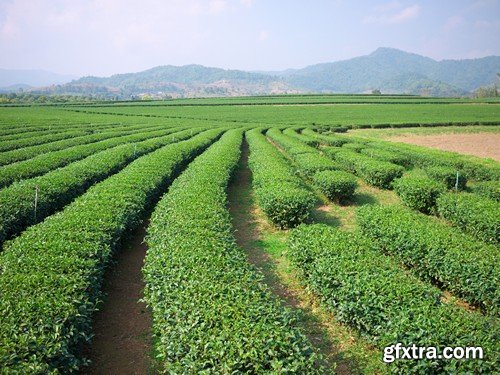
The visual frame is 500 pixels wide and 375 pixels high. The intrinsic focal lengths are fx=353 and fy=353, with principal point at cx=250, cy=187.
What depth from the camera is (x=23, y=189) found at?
12695mm

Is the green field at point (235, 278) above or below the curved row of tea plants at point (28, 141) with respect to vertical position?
below

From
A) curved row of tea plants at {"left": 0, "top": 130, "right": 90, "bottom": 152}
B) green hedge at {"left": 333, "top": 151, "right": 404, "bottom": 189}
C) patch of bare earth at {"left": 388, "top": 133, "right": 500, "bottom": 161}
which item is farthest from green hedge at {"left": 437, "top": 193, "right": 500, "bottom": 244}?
curved row of tea plants at {"left": 0, "top": 130, "right": 90, "bottom": 152}

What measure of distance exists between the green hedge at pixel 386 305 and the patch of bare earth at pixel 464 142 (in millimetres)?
31375

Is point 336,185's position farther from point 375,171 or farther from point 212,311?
point 212,311

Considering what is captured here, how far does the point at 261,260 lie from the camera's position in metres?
11.4

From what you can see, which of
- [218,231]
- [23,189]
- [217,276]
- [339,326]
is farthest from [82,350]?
[23,189]

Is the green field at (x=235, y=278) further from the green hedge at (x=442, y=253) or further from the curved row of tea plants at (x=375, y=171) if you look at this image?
the curved row of tea plants at (x=375, y=171)

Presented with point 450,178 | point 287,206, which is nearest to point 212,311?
point 287,206

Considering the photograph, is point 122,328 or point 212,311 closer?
point 212,311

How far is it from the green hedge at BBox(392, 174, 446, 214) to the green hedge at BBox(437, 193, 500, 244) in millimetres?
1131

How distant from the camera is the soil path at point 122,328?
6.80 metres

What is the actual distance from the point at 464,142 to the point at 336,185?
34358mm

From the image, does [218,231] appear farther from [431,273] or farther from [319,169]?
[319,169]

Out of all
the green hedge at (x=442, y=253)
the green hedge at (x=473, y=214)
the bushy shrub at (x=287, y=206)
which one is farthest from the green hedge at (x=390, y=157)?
the green hedge at (x=442, y=253)
